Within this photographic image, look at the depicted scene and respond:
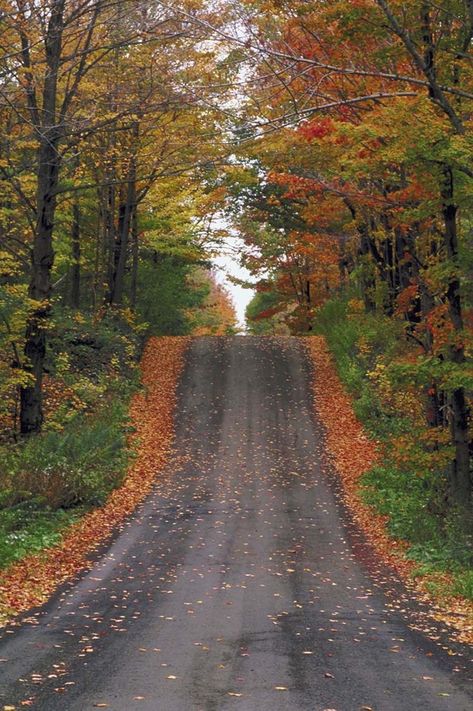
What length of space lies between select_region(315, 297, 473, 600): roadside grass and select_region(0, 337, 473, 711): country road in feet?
3.05

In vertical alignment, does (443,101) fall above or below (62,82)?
below

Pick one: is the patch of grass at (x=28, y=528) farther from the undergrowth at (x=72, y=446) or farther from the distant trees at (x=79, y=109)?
the distant trees at (x=79, y=109)

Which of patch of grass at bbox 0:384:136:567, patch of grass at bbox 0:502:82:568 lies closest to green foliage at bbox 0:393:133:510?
patch of grass at bbox 0:384:136:567

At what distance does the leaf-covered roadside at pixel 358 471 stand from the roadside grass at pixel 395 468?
158 millimetres

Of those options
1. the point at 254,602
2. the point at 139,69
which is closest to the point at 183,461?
the point at 139,69

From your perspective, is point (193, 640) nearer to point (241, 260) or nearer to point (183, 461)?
point (183, 461)

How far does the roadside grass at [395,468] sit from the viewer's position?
13453 millimetres

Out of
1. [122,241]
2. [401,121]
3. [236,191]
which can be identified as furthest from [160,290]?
[401,121]

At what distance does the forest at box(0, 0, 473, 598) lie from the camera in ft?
44.6

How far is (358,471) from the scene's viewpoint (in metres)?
21.5

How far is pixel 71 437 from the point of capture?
18.9 metres

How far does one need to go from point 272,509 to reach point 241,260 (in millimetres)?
23050

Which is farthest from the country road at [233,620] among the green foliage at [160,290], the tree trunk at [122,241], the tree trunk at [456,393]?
the green foliage at [160,290]

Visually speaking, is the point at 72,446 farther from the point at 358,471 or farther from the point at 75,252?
the point at 75,252
